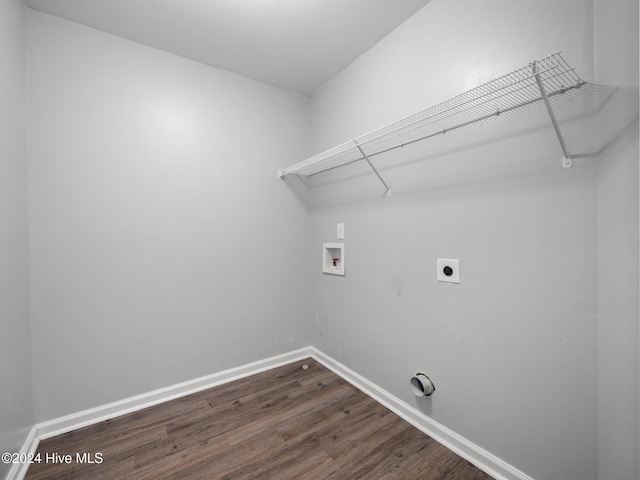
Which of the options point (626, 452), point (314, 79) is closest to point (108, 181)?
point (314, 79)

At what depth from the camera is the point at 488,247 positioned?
4.31 ft

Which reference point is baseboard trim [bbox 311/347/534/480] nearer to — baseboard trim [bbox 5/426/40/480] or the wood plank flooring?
the wood plank flooring

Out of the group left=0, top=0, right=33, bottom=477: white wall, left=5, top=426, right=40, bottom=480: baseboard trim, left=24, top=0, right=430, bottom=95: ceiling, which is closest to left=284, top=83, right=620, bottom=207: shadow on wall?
left=24, top=0, right=430, bottom=95: ceiling

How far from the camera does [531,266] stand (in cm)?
Result: 117

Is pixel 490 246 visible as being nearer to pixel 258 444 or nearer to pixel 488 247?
pixel 488 247

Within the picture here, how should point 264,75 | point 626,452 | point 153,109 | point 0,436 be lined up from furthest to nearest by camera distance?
point 264,75
point 153,109
point 0,436
point 626,452

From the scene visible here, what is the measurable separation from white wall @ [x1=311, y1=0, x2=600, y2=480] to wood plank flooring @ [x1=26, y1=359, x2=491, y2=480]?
0.24 meters

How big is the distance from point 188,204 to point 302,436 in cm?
170

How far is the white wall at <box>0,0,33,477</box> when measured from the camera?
1256mm

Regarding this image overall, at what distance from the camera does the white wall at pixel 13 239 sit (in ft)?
4.12

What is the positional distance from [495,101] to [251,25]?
149 cm

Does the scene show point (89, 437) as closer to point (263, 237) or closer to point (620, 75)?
point (263, 237)

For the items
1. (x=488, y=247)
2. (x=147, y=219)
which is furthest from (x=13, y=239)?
(x=488, y=247)

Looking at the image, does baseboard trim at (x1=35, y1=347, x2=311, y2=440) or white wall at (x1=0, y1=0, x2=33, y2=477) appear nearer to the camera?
white wall at (x1=0, y1=0, x2=33, y2=477)
